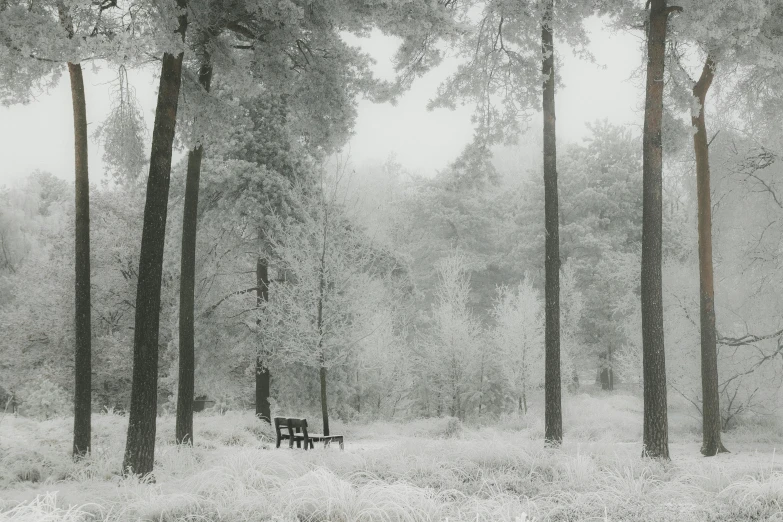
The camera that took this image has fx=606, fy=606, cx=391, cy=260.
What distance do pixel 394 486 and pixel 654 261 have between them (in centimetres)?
563

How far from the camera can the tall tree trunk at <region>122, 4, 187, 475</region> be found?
24.3 ft

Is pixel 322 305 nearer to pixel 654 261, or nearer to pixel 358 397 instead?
pixel 654 261

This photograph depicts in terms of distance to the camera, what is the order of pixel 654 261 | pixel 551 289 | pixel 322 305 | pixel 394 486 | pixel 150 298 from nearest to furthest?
1. pixel 394 486
2. pixel 150 298
3. pixel 654 261
4. pixel 551 289
5. pixel 322 305

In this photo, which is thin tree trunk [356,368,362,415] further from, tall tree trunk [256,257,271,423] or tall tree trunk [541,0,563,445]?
tall tree trunk [541,0,563,445]

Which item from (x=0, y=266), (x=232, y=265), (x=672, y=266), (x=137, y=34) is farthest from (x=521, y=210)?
(x=0, y=266)

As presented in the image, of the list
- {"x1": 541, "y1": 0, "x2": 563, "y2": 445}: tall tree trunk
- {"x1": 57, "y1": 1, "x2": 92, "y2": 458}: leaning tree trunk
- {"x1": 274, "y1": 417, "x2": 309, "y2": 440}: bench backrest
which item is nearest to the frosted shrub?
{"x1": 274, "y1": 417, "x2": 309, "y2": 440}: bench backrest

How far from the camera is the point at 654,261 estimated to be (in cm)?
872

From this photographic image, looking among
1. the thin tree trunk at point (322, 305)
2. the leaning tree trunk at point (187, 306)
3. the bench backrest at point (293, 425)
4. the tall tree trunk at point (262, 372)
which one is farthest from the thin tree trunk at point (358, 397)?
the leaning tree trunk at point (187, 306)

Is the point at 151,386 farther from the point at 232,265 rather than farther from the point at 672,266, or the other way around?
the point at 672,266

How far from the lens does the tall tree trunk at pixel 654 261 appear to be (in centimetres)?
863

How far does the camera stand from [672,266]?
57.6 ft

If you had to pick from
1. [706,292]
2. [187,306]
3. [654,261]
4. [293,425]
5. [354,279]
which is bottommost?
[293,425]

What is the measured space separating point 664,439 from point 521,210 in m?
21.6

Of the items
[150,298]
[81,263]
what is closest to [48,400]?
[81,263]
